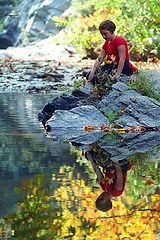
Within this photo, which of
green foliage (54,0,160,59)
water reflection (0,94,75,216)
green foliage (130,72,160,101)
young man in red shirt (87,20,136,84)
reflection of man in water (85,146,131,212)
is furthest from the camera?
green foliage (54,0,160,59)

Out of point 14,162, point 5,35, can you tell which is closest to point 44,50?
point 5,35

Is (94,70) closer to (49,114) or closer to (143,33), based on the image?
(49,114)

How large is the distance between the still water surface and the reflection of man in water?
5 centimetres

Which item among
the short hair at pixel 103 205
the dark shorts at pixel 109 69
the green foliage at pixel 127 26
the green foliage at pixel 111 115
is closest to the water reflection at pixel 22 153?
the short hair at pixel 103 205

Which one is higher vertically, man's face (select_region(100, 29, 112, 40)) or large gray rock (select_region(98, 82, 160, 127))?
man's face (select_region(100, 29, 112, 40))

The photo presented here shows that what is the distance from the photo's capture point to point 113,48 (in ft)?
32.7

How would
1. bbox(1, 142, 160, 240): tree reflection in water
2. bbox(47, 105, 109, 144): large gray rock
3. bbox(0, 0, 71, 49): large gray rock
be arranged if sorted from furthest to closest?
bbox(0, 0, 71, 49): large gray rock, bbox(47, 105, 109, 144): large gray rock, bbox(1, 142, 160, 240): tree reflection in water

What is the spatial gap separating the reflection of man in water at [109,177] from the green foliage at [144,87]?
9.61 feet

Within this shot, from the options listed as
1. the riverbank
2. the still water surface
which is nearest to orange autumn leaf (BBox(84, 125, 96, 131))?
the still water surface

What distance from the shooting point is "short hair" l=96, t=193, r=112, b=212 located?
14.0ft

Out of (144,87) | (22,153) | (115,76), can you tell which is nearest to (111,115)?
(144,87)

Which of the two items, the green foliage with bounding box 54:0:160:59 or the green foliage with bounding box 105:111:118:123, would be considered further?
the green foliage with bounding box 54:0:160:59

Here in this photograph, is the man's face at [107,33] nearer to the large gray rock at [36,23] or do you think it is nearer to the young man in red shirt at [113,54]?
the young man in red shirt at [113,54]

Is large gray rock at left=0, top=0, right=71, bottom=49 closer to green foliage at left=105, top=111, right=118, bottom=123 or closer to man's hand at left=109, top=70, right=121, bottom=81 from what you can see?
man's hand at left=109, top=70, right=121, bottom=81
